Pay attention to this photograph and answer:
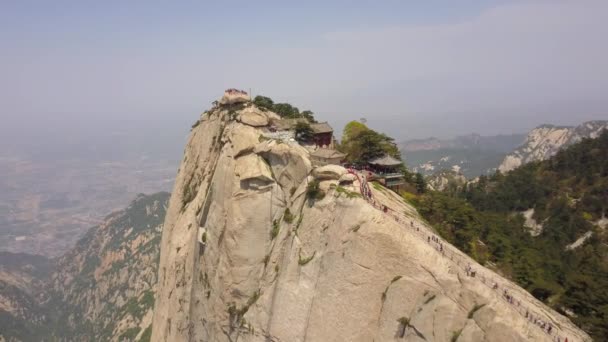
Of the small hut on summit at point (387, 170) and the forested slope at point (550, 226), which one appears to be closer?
the forested slope at point (550, 226)

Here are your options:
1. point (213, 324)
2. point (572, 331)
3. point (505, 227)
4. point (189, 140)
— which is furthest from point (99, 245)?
point (572, 331)

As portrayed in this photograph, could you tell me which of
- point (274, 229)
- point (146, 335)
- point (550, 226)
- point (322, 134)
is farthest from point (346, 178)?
point (146, 335)

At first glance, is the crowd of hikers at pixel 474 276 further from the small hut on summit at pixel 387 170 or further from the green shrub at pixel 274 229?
the green shrub at pixel 274 229

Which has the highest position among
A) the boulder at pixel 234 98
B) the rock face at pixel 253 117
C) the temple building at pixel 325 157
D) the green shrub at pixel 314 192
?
the boulder at pixel 234 98

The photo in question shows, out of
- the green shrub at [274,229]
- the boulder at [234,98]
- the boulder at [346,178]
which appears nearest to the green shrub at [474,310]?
the boulder at [346,178]

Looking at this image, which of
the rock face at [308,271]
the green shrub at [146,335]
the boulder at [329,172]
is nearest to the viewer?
the rock face at [308,271]

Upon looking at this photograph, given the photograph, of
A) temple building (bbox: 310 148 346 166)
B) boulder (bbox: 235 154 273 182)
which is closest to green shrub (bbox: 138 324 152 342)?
boulder (bbox: 235 154 273 182)
